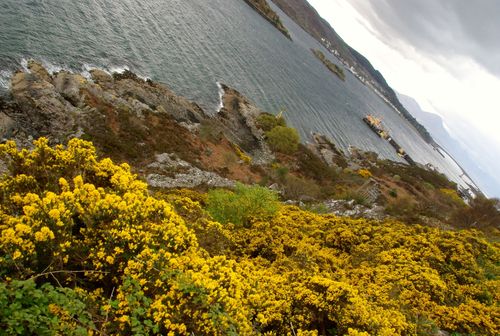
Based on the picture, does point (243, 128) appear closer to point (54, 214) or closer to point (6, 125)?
point (6, 125)

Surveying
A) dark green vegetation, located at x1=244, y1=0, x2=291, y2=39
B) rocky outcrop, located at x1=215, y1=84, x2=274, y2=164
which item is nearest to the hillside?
rocky outcrop, located at x1=215, y1=84, x2=274, y2=164

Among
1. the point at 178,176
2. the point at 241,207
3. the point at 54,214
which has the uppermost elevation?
the point at 54,214

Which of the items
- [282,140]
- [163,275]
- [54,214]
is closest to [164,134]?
[282,140]

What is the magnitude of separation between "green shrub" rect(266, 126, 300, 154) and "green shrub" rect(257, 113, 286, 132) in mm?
1572

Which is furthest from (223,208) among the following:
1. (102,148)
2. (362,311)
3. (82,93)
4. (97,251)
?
(82,93)

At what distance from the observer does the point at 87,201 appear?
9062 mm

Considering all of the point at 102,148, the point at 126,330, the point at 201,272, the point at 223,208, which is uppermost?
the point at 201,272

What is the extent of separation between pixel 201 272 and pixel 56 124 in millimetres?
28817

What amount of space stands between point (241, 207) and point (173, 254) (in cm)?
1168

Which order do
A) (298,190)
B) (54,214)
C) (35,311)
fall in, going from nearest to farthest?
(35,311), (54,214), (298,190)

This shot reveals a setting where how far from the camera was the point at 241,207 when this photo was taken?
20500 millimetres

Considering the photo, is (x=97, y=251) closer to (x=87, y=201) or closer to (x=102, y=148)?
(x=87, y=201)

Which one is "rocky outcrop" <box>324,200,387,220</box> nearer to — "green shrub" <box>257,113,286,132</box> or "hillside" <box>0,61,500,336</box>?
"hillside" <box>0,61,500,336</box>

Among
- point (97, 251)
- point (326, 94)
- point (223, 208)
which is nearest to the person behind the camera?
point (97, 251)
